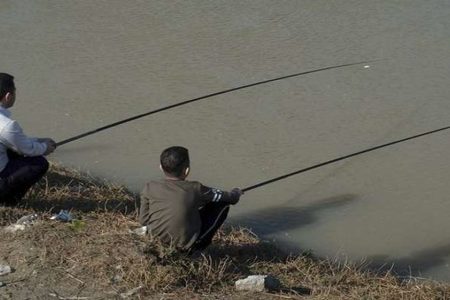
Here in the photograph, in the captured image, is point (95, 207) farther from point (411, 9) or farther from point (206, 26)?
point (411, 9)

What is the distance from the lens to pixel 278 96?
660cm

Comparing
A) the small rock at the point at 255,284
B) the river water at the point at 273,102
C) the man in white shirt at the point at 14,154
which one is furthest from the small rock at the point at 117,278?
the river water at the point at 273,102

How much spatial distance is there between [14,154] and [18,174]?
10 cm

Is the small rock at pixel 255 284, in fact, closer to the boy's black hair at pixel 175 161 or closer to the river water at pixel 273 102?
the boy's black hair at pixel 175 161

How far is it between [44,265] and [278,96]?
3.41m

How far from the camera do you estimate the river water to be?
522 centimetres

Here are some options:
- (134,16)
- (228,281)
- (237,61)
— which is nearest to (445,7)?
(237,61)

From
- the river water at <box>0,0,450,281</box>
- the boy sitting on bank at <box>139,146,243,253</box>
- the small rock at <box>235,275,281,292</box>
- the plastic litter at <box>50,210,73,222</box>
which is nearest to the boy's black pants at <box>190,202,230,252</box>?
the boy sitting on bank at <box>139,146,243,253</box>

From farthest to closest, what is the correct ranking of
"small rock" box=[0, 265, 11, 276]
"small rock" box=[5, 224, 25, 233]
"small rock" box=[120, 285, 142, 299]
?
"small rock" box=[5, 224, 25, 233]
"small rock" box=[0, 265, 11, 276]
"small rock" box=[120, 285, 142, 299]

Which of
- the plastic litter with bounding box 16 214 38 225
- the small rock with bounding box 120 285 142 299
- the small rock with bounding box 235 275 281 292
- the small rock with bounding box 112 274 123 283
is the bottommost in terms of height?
the small rock with bounding box 235 275 281 292

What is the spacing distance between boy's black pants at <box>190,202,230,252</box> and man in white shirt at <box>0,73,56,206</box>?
788 millimetres

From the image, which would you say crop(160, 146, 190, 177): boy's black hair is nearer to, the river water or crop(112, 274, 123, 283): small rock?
crop(112, 274, 123, 283): small rock

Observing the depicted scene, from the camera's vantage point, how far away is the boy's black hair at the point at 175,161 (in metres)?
3.68

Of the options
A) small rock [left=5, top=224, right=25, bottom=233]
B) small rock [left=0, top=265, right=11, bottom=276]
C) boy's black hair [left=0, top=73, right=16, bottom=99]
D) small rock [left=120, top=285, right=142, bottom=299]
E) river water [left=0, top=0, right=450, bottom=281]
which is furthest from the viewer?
river water [left=0, top=0, right=450, bottom=281]
